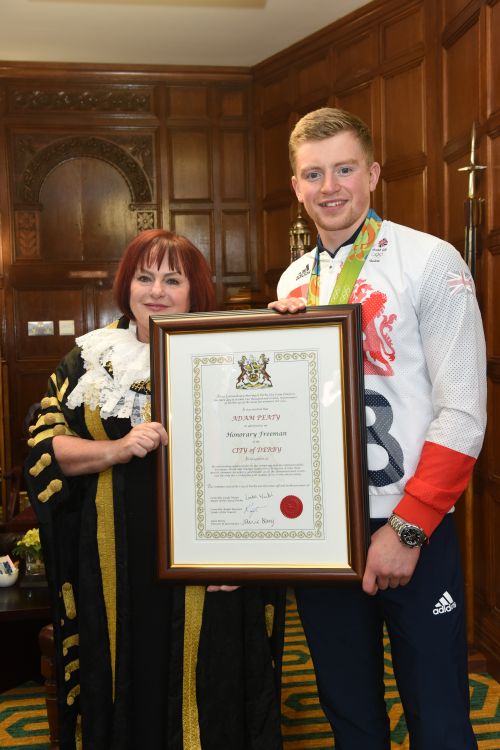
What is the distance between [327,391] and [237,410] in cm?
19

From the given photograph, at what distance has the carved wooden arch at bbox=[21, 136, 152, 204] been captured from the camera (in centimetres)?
600

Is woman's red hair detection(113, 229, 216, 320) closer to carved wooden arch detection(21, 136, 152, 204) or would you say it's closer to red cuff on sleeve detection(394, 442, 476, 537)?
red cuff on sleeve detection(394, 442, 476, 537)

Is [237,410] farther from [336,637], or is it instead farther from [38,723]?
[38,723]

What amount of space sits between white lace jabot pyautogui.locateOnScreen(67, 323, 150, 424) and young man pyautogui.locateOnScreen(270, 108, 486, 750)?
441 mm

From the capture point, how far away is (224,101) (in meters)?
6.12

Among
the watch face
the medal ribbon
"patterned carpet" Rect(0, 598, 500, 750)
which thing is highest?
the medal ribbon

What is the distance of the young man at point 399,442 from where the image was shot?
146 cm

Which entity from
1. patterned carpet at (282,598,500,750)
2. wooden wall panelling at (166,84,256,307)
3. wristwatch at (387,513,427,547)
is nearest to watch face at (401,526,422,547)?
wristwatch at (387,513,427,547)


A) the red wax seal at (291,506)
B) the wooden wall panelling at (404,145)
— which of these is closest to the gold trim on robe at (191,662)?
the red wax seal at (291,506)

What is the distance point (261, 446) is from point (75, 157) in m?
5.12

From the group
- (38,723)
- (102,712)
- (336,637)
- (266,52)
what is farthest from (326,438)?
(266,52)

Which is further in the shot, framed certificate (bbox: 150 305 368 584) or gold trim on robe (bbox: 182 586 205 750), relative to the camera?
gold trim on robe (bbox: 182 586 205 750)

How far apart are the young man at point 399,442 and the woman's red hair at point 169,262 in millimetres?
299

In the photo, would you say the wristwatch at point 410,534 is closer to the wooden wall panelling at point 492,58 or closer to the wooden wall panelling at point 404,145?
the wooden wall panelling at point 492,58
